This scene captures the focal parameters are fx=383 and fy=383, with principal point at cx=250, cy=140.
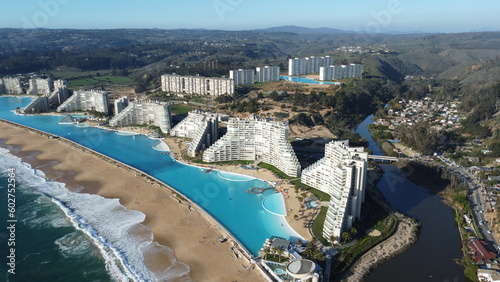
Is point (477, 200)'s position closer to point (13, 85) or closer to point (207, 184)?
point (207, 184)

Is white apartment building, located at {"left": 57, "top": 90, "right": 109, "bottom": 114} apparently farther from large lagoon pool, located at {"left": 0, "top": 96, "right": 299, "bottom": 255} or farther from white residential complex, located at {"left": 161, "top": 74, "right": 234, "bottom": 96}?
white residential complex, located at {"left": 161, "top": 74, "right": 234, "bottom": 96}

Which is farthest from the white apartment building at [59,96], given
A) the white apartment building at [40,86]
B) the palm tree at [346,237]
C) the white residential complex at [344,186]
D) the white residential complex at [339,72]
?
the palm tree at [346,237]

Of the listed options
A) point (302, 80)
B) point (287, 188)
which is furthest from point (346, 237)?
point (302, 80)

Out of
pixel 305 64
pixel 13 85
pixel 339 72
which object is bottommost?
pixel 13 85

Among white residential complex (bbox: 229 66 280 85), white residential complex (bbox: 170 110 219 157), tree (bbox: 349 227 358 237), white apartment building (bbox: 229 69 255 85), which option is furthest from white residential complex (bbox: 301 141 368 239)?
white residential complex (bbox: 229 66 280 85)

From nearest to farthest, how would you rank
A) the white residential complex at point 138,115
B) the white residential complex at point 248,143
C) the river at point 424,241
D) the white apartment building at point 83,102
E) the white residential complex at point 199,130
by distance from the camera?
the river at point 424,241
the white residential complex at point 248,143
the white residential complex at point 199,130
the white residential complex at point 138,115
the white apartment building at point 83,102

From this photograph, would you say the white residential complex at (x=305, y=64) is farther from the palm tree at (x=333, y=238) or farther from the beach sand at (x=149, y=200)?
the palm tree at (x=333, y=238)

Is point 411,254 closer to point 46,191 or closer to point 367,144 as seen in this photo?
point 367,144
